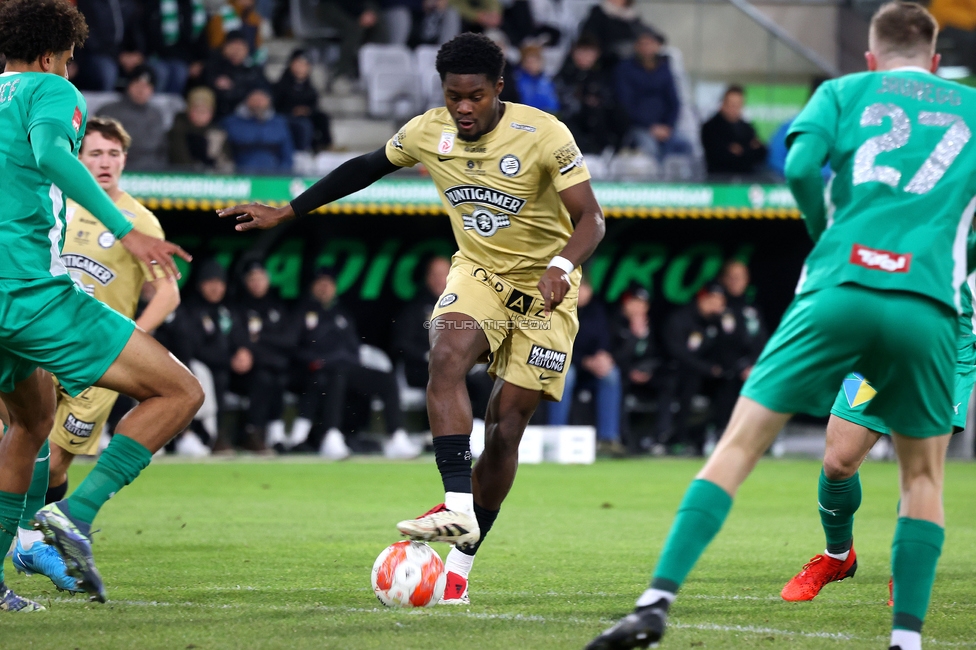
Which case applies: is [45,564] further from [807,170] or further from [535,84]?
[535,84]

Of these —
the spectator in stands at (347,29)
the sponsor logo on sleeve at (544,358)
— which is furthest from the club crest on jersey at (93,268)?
the spectator in stands at (347,29)

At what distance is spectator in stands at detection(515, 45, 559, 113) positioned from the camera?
51.0 feet

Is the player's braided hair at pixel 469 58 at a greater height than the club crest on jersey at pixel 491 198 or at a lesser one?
greater

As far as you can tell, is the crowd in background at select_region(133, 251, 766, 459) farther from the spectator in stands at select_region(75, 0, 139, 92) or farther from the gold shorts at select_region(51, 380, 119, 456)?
the gold shorts at select_region(51, 380, 119, 456)

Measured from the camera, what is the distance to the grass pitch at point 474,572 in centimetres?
455

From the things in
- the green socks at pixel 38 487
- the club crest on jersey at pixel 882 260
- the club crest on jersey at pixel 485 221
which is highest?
the club crest on jersey at pixel 882 260

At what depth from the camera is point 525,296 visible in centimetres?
575

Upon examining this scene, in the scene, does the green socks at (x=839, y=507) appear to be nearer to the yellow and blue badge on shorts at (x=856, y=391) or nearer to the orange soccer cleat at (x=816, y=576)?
the orange soccer cleat at (x=816, y=576)

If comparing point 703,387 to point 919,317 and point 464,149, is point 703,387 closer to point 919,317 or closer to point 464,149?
point 464,149

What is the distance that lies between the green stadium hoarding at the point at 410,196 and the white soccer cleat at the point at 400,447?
2568 mm

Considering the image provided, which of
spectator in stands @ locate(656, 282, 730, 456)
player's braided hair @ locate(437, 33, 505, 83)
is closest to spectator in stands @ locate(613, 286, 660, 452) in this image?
spectator in stands @ locate(656, 282, 730, 456)

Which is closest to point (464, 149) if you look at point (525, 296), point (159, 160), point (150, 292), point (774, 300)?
point (525, 296)

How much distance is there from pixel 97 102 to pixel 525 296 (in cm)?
1052

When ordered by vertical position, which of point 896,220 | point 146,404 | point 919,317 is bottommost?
point 146,404
